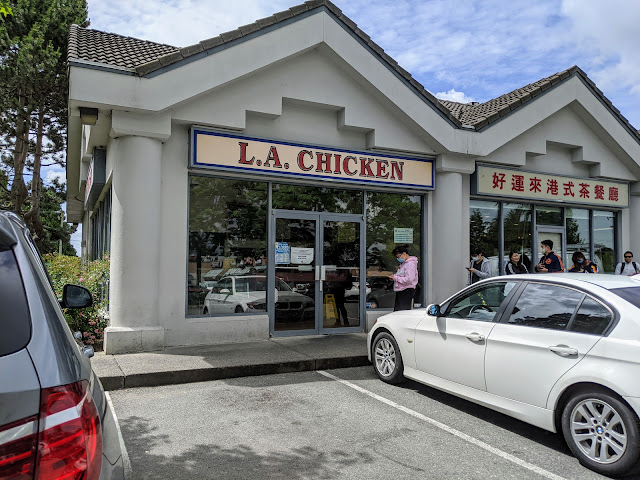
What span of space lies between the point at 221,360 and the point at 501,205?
7914 mm

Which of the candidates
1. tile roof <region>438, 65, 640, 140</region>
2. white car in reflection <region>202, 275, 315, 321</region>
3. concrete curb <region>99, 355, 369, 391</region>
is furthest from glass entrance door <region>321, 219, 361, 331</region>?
tile roof <region>438, 65, 640, 140</region>

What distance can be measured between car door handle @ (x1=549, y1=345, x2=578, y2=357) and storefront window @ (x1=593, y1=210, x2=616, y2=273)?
10.7 metres

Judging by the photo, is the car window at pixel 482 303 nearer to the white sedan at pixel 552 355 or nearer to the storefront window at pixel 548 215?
the white sedan at pixel 552 355

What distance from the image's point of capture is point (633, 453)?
3.50 metres

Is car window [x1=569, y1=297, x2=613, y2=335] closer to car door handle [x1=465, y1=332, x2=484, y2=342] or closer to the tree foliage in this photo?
car door handle [x1=465, y1=332, x2=484, y2=342]

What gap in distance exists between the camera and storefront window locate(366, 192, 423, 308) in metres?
10.1

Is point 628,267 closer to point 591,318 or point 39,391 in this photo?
point 591,318

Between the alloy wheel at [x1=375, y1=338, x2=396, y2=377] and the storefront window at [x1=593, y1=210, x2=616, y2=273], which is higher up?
the storefront window at [x1=593, y1=210, x2=616, y2=273]

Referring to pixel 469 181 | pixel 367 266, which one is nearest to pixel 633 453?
pixel 367 266

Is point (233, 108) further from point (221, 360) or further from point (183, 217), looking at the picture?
point (221, 360)

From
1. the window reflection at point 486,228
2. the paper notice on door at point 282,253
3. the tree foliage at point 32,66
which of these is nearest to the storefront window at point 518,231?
the window reflection at point 486,228

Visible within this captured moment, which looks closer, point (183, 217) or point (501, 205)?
point (183, 217)

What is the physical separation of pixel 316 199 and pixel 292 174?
0.83m

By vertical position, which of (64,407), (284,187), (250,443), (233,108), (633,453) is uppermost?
(233,108)
